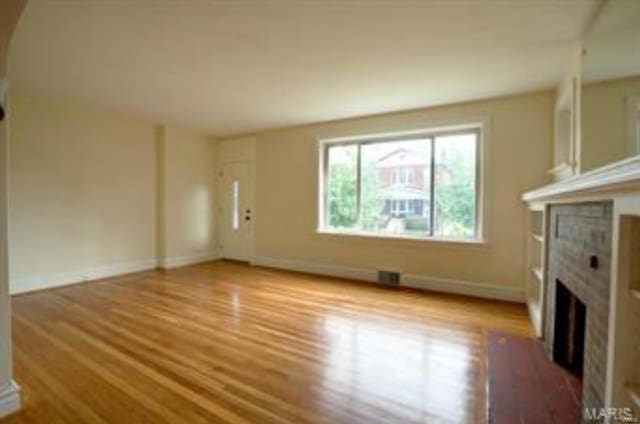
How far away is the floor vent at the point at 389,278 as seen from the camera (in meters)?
4.95

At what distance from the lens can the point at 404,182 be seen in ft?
16.5

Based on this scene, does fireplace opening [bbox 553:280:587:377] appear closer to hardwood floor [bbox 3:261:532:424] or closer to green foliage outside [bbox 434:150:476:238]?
hardwood floor [bbox 3:261:532:424]

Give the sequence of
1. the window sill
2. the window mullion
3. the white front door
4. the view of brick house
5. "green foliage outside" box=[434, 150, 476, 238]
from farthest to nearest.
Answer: the white front door
the window mullion
the view of brick house
"green foliage outside" box=[434, 150, 476, 238]
the window sill

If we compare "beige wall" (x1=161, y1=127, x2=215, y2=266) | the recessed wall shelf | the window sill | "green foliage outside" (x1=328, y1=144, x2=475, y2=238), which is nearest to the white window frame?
the window sill

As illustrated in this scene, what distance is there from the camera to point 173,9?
7.64 feet

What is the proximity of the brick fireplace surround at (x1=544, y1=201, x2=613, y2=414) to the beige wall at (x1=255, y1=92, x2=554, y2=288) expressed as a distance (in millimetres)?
1780

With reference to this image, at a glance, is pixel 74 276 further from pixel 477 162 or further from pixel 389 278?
pixel 477 162

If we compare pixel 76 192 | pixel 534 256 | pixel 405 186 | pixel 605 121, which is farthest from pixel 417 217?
pixel 76 192

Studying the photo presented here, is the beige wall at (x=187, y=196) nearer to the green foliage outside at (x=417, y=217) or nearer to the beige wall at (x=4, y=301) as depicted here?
the green foliage outside at (x=417, y=217)

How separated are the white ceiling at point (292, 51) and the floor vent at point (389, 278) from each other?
2366 millimetres

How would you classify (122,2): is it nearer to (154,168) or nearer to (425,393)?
(425,393)

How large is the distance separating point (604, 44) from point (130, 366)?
158 inches

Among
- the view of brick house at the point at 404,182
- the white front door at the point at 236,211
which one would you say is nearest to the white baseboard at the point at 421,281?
the white front door at the point at 236,211

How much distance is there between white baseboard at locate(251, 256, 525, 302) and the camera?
13.9 ft
